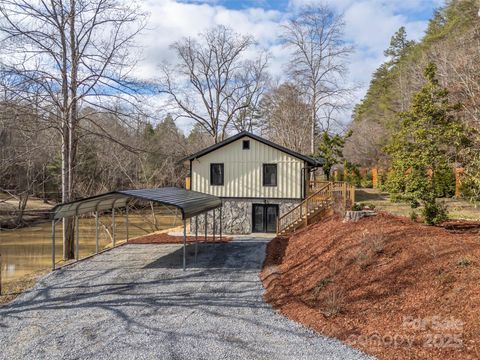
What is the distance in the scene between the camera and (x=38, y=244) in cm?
2223

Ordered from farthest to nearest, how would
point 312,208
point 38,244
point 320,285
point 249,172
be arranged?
point 38,244
point 249,172
point 312,208
point 320,285

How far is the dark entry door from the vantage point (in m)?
18.5

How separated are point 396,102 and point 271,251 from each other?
29.4 metres

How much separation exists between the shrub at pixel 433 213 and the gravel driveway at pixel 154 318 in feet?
19.7

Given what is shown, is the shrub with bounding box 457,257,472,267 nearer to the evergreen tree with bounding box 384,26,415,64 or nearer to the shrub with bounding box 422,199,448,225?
the shrub with bounding box 422,199,448,225

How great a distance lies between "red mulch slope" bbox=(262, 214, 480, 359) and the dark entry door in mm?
7022

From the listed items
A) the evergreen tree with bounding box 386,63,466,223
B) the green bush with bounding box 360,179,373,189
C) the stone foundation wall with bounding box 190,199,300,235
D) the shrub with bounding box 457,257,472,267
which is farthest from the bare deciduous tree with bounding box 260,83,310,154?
the shrub with bounding box 457,257,472,267

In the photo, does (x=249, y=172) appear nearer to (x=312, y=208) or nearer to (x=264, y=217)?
(x=264, y=217)

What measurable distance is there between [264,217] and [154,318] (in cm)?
1169

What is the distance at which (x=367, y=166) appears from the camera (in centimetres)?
3806

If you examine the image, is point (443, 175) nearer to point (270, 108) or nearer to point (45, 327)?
point (45, 327)

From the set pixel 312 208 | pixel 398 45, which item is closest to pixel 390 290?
pixel 312 208

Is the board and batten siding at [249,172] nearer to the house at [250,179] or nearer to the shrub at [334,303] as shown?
the house at [250,179]

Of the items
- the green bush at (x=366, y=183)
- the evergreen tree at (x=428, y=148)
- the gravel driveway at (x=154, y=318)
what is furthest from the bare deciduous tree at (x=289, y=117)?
the gravel driveway at (x=154, y=318)
